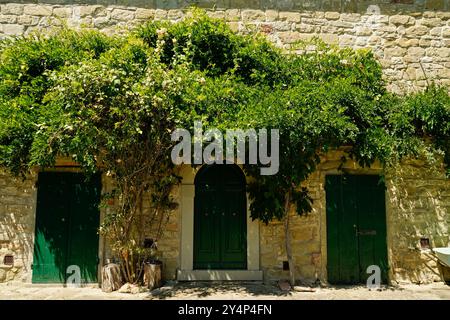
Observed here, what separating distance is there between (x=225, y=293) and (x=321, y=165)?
2.76 m

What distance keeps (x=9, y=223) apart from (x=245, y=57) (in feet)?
16.4

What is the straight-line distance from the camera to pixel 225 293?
573 cm

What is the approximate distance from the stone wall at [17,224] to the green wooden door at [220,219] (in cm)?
281

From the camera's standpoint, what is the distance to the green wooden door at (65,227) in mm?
6301

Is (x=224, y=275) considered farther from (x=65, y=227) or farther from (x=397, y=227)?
(x=397, y=227)

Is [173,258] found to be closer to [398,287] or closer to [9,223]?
[9,223]

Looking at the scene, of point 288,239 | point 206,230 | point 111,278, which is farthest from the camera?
point 206,230

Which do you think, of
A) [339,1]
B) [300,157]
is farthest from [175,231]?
[339,1]

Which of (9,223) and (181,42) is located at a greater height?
(181,42)

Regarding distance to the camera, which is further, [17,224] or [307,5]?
[307,5]

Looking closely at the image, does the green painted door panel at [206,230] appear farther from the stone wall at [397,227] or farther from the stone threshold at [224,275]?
the stone wall at [397,227]

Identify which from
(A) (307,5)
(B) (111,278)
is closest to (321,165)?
(A) (307,5)

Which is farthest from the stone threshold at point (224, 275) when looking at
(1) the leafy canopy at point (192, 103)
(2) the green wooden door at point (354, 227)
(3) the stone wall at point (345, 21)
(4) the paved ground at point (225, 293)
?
(3) the stone wall at point (345, 21)

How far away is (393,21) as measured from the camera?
7.51 m
